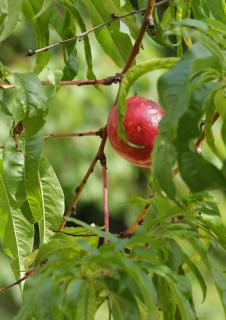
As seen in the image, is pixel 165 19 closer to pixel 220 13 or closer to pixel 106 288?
pixel 220 13

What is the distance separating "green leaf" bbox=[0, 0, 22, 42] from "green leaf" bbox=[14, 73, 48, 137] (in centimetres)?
6

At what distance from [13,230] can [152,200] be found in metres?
0.33

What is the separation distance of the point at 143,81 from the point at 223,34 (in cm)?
305

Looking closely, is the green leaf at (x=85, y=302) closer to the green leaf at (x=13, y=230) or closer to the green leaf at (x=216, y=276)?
the green leaf at (x=216, y=276)

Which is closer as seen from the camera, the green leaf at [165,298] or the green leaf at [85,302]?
the green leaf at [85,302]

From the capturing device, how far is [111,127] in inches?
52.3

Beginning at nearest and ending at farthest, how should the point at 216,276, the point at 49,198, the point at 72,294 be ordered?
the point at 72,294 → the point at 216,276 → the point at 49,198

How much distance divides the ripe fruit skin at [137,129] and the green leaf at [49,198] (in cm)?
12

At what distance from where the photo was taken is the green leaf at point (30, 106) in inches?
49.4

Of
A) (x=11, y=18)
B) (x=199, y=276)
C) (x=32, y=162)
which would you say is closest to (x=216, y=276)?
(x=199, y=276)

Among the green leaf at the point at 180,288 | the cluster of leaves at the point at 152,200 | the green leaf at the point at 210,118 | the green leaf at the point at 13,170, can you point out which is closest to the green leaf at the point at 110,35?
the cluster of leaves at the point at 152,200

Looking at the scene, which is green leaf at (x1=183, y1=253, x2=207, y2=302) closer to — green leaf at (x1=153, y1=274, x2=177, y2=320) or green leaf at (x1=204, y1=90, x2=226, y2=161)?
green leaf at (x1=153, y1=274, x2=177, y2=320)

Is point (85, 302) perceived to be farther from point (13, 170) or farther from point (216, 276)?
point (13, 170)

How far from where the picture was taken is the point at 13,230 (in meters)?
1.43
